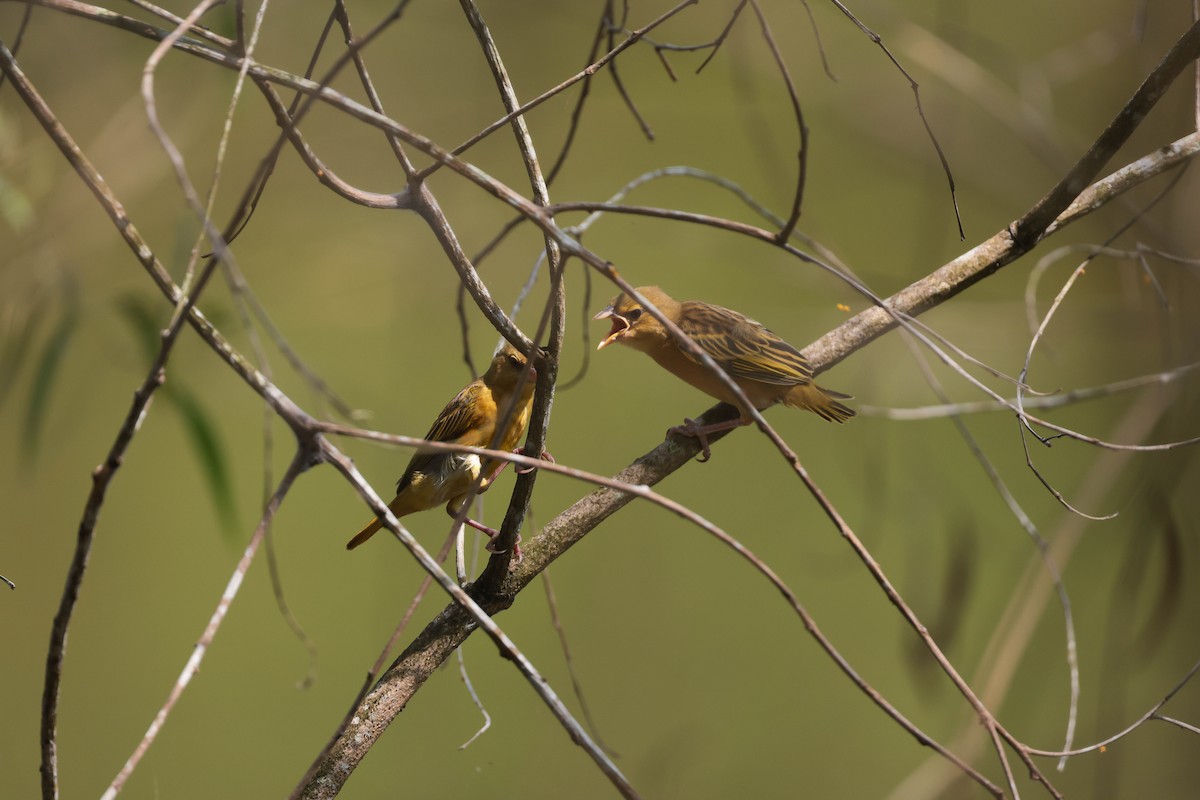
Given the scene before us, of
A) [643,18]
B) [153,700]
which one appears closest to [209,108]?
[643,18]

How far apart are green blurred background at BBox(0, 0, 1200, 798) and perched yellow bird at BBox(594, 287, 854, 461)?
84cm

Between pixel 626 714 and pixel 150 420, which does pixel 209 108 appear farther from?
pixel 626 714

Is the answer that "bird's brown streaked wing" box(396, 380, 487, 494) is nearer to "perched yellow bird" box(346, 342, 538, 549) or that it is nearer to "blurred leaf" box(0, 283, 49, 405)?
"perched yellow bird" box(346, 342, 538, 549)

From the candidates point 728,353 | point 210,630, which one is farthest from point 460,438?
point 210,630

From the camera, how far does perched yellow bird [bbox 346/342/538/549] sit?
195cm

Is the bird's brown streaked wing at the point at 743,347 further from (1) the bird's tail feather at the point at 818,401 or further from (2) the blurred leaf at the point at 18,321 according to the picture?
(2) the blurred leaf at the point at 18,321

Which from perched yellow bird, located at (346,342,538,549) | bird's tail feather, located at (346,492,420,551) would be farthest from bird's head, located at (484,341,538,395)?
bird's tail feather, located at (346,492,420,551)

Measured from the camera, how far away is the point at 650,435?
3090 millimetres

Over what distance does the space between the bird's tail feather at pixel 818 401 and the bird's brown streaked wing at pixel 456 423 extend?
27.5 inches

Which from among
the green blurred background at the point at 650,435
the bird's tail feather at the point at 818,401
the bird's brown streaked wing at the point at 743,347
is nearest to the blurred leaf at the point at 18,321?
the green blurred background at the point at 650,435

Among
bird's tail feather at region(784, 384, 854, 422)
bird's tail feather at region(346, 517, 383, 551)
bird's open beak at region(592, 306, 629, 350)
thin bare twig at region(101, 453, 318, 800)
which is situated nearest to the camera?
thin bare twig at region(101, 453, 318, 800)

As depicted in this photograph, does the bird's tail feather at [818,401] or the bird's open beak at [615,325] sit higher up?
the bird's open beak at [615,325]

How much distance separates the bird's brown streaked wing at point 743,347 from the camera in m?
1.57

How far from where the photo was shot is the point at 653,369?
3414mm
